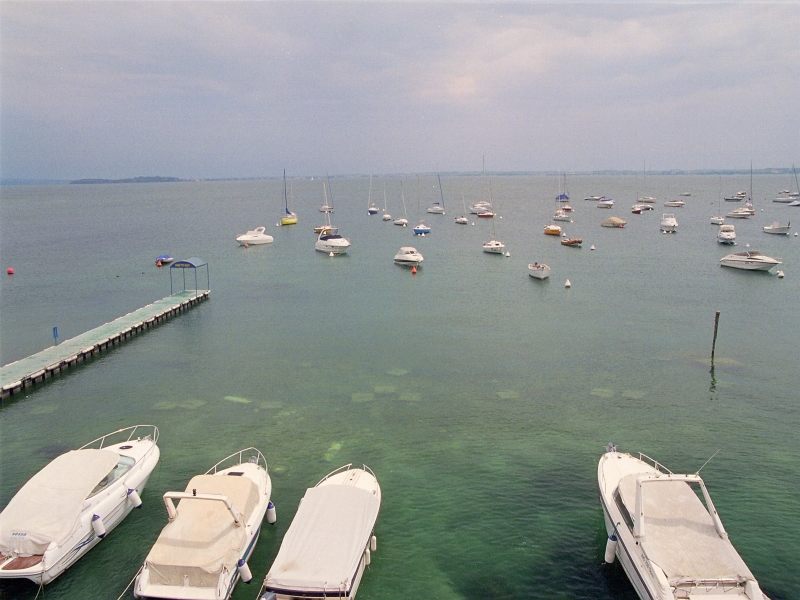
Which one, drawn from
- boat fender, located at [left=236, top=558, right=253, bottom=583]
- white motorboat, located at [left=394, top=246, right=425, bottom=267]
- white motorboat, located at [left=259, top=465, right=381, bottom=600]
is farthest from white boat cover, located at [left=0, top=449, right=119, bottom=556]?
white motorboat, located at [left=394, top=246, right=425, bottom=267]

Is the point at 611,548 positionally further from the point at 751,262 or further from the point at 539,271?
the point at 751,262

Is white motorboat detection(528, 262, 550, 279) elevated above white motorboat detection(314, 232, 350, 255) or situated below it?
below

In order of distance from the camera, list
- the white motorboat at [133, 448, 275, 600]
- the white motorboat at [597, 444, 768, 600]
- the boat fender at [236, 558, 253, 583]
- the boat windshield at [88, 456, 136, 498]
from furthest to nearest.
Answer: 1. the boat windshield at [88, 456, 136, 498]
2. the boat fender at [236, 558, 253, 583]
3. the white motorboat at [133, 448, 275, 600]
4. the white motorboat at [597, 444, 768, 600]

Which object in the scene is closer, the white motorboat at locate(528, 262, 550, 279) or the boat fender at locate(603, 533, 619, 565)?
the boat fender at locate(603, 533, 619, 565)

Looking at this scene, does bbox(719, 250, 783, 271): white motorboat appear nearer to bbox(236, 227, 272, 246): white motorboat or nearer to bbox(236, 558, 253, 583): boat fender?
bbox(236, 227, 272, 246): white motorboat

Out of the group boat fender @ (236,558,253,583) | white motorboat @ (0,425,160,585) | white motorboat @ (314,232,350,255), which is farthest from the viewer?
white motorboat @ (314,232,350,255)

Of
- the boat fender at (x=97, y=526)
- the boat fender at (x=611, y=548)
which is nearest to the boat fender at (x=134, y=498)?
the boat fender at (x=97, y=526)

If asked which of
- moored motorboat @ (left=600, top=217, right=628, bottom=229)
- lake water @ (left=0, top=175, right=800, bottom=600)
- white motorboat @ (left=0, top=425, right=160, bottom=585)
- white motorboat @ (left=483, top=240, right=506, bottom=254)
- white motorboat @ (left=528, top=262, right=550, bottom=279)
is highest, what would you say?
moored motorboat @ (left=600, top=217, right=628, bottom=229)

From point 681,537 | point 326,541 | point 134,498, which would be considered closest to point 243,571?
point 326,541
